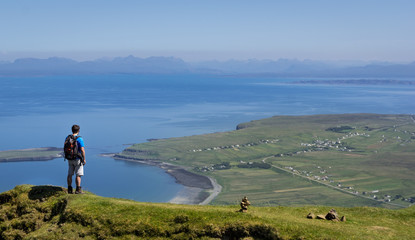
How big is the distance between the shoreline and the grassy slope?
5038 centimetres

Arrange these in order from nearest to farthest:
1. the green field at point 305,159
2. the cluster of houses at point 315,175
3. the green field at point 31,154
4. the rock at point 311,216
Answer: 1. the rock at point 311,216
2. the green field at point 305,159
3. the cluster of houses at point 315,175
4. the green field at point 31,154

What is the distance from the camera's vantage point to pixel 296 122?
6235 inches

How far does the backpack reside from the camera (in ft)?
47.4

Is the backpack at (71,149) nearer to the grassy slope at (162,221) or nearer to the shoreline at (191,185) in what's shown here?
the grassy slope at (162,221)

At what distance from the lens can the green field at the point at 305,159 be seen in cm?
7425

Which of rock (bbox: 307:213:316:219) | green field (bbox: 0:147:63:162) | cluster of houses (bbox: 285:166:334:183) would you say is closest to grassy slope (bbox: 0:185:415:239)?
rock (bbox: 307:213:316:219)

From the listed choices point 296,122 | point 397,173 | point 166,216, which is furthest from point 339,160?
point 166,216

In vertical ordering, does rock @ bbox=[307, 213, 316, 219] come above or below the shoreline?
above

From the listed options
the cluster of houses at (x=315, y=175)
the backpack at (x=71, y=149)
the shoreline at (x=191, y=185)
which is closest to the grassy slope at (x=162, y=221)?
the backpack at (x=71, y=149)

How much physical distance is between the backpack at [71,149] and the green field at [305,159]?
53709mm

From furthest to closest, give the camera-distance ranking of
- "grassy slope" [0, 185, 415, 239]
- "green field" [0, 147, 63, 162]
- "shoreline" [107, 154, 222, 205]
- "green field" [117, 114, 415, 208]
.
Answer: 1. "green field" [0, 147, 63, 162]
2. "green field" [117, 114, 415, 208]
3. "shoreline" [107, 154, 222, 205]
4. "grassy slope" [0, 185, 415, 239]

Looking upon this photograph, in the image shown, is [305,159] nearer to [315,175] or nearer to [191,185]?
[315,175]

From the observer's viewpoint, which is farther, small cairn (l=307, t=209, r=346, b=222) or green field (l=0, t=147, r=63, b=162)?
green field (l=0, t=147, r=63, b=162)

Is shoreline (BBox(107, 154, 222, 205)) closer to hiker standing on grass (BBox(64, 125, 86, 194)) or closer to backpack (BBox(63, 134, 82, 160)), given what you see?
hiker standing on grass (BBox(64, 125, 86, 194))
